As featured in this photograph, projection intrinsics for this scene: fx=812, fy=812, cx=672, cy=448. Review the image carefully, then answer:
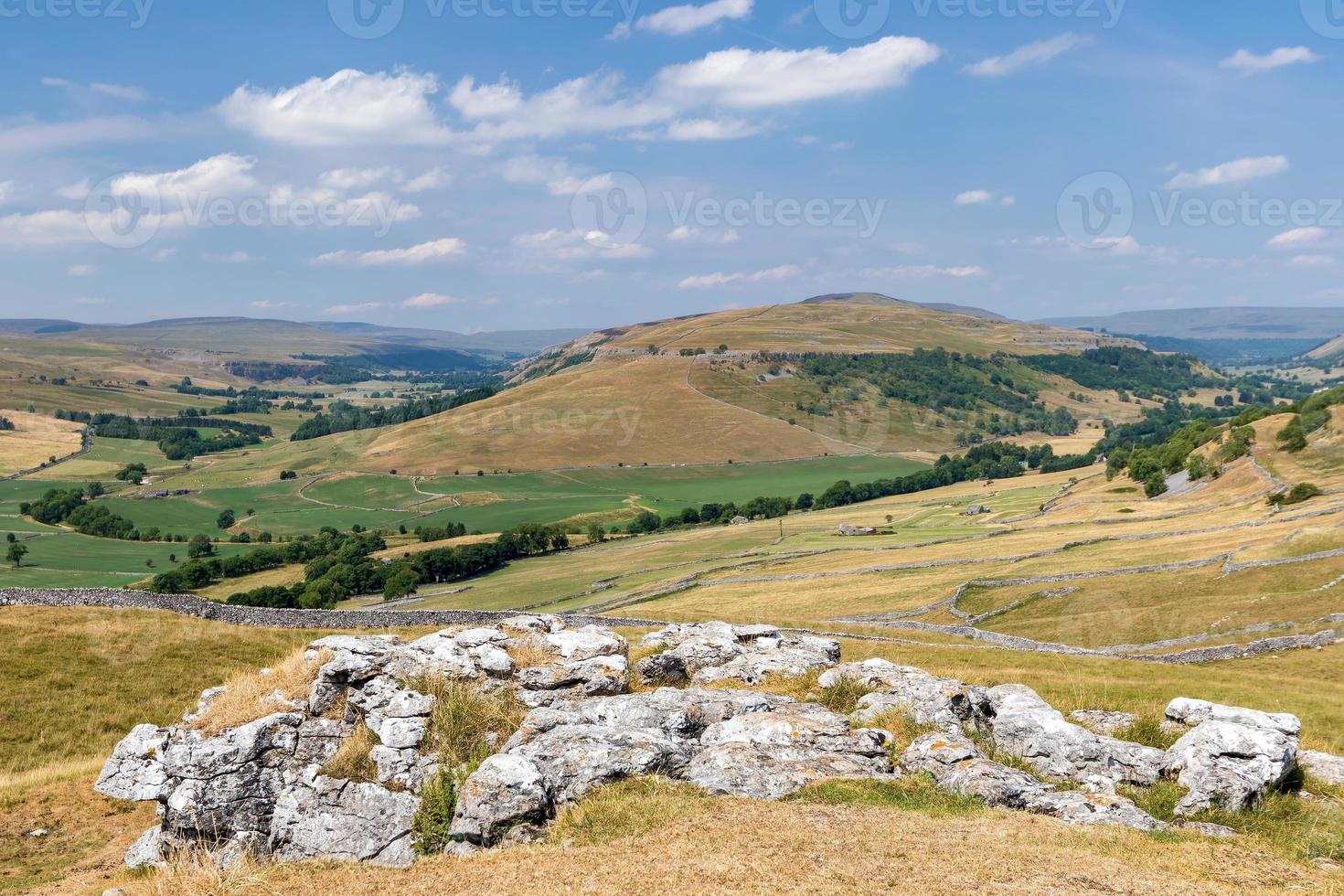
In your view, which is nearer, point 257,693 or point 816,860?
point 816,860

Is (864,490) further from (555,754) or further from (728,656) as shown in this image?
(555,754)

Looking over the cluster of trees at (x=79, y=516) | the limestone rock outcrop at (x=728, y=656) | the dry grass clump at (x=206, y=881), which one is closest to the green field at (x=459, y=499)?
the cluster of trees at (x=79, y=516)

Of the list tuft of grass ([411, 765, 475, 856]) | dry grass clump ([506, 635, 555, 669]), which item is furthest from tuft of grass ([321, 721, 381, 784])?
dry grass clump ([506, 635, 555, 669])

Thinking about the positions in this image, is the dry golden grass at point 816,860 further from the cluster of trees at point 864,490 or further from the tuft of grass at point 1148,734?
the cluster of trees at point 864,490

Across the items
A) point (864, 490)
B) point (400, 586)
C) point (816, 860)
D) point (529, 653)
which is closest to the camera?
point (816, 860)

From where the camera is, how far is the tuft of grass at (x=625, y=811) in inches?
520

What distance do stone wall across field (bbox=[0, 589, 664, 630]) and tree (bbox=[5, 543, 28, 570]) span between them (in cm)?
10734

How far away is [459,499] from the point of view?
177875mm

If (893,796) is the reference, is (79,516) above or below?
below

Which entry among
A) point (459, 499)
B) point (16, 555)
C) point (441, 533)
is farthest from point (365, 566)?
point (459, 499)

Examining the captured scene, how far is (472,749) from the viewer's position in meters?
16.7

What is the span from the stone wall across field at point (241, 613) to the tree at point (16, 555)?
107 meters

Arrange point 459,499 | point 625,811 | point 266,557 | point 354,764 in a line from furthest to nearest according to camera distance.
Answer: point 459,499, point 266,557, point 354,764, point 625,811

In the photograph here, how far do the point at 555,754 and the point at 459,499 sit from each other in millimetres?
168651
